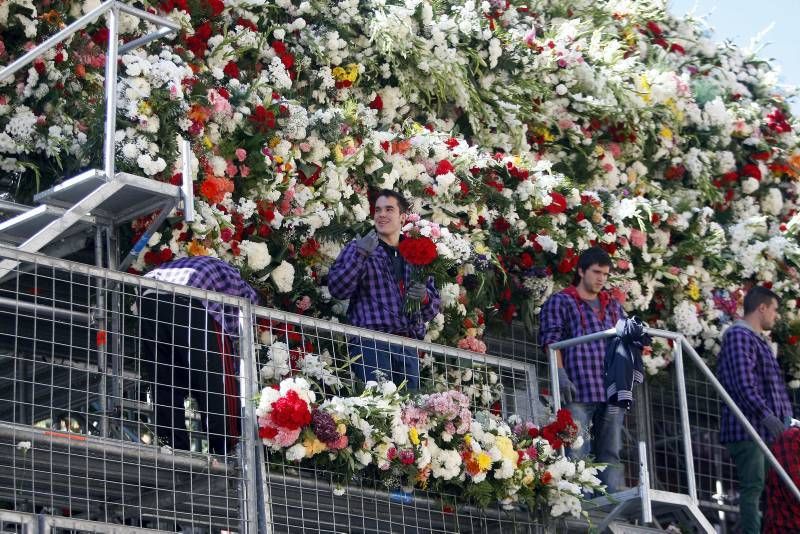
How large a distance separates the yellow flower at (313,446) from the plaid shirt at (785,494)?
3.74 m

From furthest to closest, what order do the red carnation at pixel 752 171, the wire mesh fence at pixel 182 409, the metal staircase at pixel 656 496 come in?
the red carnation at pixel 752 171 < the metal staircase at pixel 656 496 < the wire mesh fence at pixel 182 409

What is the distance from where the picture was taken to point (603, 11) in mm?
14727

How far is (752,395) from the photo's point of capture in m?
11.4

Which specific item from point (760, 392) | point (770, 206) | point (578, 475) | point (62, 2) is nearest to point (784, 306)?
point (770, 206)

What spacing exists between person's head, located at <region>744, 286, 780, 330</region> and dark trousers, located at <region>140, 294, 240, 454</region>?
4.54m

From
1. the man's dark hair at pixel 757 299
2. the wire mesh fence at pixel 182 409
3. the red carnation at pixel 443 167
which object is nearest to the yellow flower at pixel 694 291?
the man's dark hair at pixel 757 299

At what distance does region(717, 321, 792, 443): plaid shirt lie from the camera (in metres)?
11.4

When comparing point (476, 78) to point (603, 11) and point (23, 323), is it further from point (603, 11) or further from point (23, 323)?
point (23, 323)

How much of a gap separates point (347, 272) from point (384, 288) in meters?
0.30

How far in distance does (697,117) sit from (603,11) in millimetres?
1240

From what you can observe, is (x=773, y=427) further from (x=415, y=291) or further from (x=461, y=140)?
(x=461, y=140)

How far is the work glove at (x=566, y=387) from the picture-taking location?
1066 cm

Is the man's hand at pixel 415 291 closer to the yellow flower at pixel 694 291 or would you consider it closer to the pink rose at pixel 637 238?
the pink rose at pixel 637 238

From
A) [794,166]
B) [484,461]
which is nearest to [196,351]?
[484,461]
